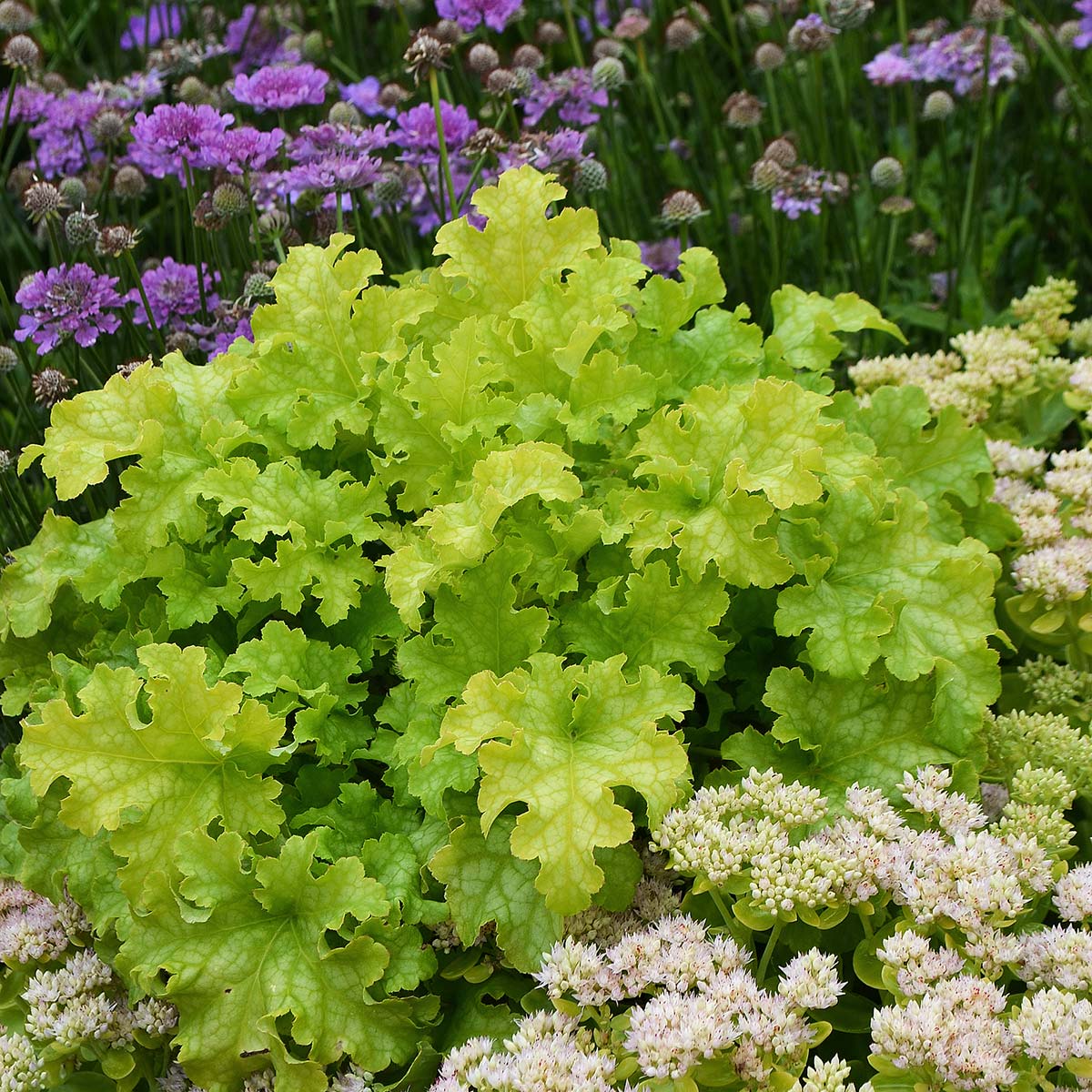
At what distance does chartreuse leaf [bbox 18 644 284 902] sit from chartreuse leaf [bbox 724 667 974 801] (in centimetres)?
79

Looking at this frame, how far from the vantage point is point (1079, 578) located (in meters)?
2.38

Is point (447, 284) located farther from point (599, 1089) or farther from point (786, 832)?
point (599, 1089)

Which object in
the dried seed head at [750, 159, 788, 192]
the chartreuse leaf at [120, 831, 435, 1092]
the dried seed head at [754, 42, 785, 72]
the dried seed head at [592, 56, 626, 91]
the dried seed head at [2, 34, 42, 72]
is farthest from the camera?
the dried seed head at [754, 42, 785, 72]

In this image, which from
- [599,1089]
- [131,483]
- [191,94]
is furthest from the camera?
[191,94]

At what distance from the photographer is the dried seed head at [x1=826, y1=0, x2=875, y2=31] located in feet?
11.5

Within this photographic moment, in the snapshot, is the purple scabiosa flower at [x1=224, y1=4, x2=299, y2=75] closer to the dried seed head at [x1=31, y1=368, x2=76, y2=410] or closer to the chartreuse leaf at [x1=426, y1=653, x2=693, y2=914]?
the dried seed head at [x1=31, y1=368, x2=76, y2=410]

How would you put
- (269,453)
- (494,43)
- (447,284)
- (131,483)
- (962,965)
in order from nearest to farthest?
(962,965) → (131,483) → (269,453) → (447,284) → (494,43)

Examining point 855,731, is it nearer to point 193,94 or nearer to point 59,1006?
point 59,1006

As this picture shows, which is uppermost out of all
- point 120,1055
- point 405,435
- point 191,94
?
point 191,94

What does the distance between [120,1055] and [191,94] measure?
Answer: 8.12 feet

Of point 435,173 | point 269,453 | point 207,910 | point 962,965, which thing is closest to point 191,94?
point 435,173

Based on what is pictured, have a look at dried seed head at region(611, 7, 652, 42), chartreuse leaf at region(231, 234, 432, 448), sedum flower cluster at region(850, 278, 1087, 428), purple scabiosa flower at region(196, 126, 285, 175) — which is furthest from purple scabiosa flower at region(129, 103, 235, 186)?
sedum flower cluster at region(850, 278, 1087, 428)

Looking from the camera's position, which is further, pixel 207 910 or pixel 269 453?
pixel 269 453

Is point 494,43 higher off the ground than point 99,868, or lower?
higher
